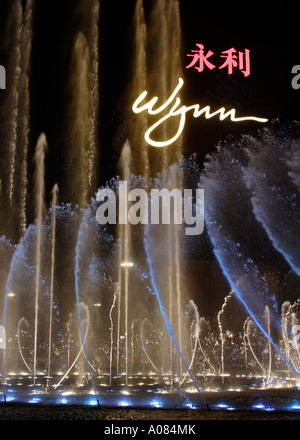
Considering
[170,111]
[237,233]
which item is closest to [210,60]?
[170,111]

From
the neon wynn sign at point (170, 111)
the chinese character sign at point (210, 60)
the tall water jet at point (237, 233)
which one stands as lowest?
the tall water jet at point (237, 233)

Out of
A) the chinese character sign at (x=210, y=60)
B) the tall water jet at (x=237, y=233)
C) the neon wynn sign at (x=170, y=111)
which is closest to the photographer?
the chinese character sign at (x=210, y=60)

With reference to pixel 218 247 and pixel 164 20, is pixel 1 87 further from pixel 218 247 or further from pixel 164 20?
pixel 218 247

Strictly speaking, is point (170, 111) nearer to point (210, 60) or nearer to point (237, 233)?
point (210, 60)

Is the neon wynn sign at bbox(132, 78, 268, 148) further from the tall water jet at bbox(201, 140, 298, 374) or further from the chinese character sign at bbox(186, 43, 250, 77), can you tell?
the tall water jet at bbox(201, 140, 298, 374)

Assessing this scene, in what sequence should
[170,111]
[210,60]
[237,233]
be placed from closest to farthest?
1. [210,60]
2. [170,111]
3. [237,233]

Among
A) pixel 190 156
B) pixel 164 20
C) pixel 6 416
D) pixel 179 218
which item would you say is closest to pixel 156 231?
pixel 179 218

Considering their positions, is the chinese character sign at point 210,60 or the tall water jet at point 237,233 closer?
the chinese character sign at point 210,60

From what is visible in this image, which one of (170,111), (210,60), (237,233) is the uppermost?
(210,60)

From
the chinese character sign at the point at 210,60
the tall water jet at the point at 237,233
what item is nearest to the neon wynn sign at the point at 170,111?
the chinese character sign at the point at 210,60

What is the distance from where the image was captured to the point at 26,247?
22.4 meters

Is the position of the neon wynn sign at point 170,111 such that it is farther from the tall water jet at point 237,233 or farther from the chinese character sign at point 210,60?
the tall water jet at point 237,233

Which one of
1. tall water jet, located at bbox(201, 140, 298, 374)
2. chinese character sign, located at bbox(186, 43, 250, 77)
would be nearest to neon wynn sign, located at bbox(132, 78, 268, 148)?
chinese character sign, located at bbox(186, 43, 250, 77)
